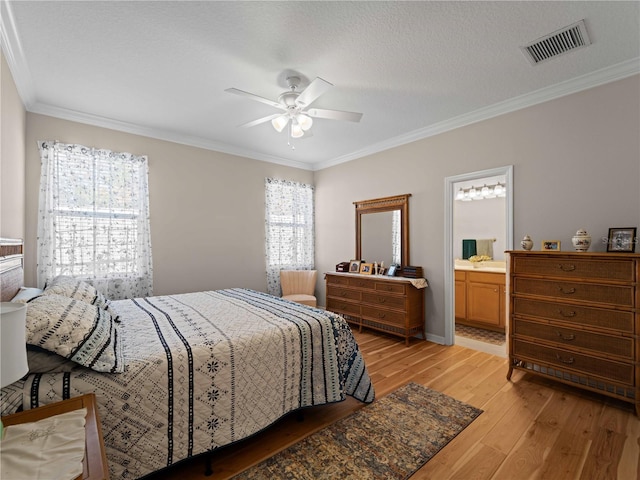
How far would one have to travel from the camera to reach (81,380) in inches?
52.9

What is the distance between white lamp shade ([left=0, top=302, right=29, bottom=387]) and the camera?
906mm

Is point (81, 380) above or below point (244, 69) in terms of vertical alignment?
below

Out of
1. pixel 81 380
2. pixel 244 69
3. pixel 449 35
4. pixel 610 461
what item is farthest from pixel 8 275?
pixel 610 461

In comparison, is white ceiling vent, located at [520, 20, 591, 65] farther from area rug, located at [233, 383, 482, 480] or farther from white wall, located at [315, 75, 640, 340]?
area rug, located at [233, 383, 482, 480]

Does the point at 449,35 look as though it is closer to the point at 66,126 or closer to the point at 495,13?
the point at 495,13

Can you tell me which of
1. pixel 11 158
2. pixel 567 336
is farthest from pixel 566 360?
pixel 11 158

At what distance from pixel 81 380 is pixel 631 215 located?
12.8 feet

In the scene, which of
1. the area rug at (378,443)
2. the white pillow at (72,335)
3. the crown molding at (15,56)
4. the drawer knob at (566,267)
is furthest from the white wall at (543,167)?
the crown molding at (15,56)

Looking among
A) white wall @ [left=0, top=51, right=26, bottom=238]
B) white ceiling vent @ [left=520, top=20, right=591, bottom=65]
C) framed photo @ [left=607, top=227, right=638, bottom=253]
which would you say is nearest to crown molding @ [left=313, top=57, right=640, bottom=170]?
white ceiling vent @ [left=520, top=20, right=591, bottom=65]

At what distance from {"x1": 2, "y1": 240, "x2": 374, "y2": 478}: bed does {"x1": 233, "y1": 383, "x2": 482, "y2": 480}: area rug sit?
0.19 metres

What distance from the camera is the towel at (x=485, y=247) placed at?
188 inches


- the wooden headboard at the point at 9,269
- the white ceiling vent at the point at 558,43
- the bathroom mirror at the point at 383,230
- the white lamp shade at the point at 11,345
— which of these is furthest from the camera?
the bathroom mirror at the point at 383,230

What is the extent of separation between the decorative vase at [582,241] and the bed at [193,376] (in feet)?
6.68

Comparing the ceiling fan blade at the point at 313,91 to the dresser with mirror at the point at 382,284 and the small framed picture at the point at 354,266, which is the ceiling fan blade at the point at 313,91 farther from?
the small framed picture at the point at 354,266
